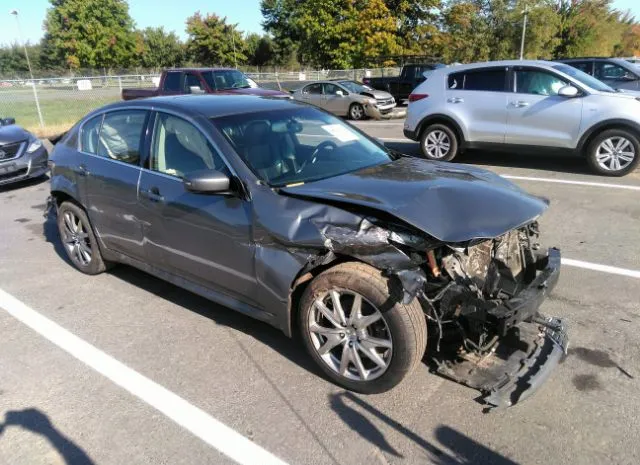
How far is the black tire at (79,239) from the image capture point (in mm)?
4848

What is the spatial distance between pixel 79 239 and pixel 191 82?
9.26 m

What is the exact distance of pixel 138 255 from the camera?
14.0 ft

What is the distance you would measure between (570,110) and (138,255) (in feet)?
23.2

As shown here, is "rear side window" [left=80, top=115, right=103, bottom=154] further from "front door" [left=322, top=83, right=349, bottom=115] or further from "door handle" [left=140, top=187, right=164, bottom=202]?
"front door" [left=322, top=83, right=349, bottom=115]

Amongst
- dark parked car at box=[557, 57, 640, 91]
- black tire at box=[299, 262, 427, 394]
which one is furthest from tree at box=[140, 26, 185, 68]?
black tire at box=[299, 262, 427, 394]

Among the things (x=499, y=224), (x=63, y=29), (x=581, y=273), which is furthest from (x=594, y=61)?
(x=63, y=29)

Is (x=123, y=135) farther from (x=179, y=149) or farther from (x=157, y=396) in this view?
(x=157, y=396)

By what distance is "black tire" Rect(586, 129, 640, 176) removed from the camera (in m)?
7.98

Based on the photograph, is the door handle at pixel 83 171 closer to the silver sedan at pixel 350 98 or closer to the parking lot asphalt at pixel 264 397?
the parking lot asphalt at pixel 264 397

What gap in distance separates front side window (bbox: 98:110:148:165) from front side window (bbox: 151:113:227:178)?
0.23m

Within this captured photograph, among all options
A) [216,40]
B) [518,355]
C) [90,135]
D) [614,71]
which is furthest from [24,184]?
[216,40]

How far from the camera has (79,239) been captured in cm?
500

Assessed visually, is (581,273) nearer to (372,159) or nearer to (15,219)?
(372,159)

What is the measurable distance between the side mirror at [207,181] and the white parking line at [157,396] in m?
1.27
